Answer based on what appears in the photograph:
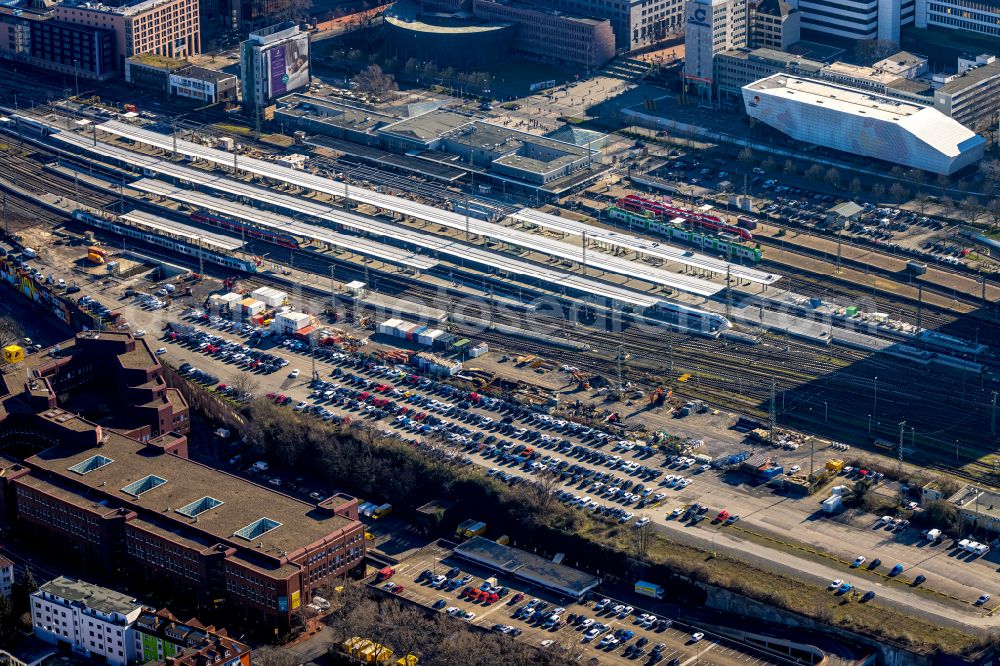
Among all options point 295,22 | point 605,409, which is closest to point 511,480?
point 605,409

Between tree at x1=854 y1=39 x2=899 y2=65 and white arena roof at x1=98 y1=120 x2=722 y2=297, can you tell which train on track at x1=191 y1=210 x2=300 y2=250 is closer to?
white arena roof at x1=98 y1=120 x2=722 y2=297

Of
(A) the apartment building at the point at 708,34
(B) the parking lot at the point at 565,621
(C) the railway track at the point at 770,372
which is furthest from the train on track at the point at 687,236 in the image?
(B) the parking lot at the point at 565,621

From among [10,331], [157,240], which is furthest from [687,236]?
[10,331]

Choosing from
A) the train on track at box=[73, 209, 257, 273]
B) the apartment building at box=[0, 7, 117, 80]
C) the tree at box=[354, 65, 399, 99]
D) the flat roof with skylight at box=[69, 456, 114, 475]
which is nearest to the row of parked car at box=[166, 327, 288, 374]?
the train on track at box=[73, 209, 257, 273]

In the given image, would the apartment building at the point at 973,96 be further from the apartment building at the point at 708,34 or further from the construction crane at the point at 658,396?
the construction crane at the point at 658,396

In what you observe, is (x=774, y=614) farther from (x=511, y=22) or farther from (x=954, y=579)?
(x=511, y=22)

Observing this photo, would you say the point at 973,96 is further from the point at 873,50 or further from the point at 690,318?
the point at 690,318
